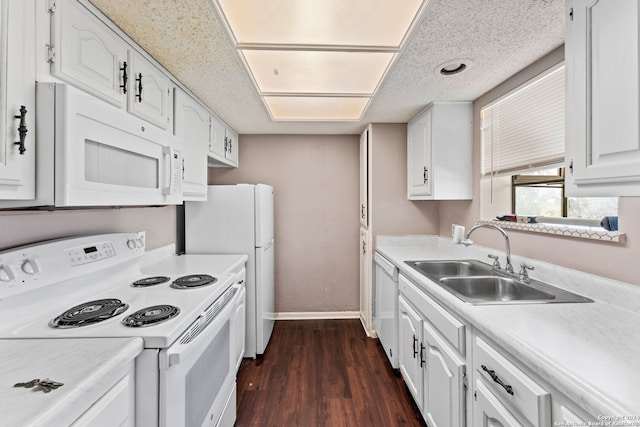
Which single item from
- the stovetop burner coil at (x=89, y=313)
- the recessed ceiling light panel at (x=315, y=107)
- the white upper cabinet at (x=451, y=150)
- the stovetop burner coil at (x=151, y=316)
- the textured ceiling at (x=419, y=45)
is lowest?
the stovetop burner coil at (x=151, y=316)

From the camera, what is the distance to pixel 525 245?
1.69m

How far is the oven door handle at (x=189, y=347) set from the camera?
0.99 m

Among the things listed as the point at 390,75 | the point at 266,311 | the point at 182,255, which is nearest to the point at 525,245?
the point at 390,75

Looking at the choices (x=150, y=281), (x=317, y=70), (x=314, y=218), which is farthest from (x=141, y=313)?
(x=314, y=218)

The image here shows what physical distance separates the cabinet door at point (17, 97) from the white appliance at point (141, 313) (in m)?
0.37

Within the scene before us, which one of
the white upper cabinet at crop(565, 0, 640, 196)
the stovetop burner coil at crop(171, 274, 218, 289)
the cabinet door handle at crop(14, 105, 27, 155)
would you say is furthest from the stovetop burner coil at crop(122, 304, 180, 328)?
the white upper cabinet at crop(565, 0, 640, 196)

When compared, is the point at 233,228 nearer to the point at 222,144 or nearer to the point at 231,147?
the point at 222,144

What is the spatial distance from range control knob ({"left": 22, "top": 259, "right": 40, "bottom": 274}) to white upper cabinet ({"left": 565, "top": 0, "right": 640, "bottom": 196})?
2.03 m

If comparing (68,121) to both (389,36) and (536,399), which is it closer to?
(389,36)

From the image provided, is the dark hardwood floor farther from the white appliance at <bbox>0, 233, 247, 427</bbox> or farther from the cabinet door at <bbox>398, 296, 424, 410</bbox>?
the white appliance at <bbox>0, 233, 247, 427</bbox>

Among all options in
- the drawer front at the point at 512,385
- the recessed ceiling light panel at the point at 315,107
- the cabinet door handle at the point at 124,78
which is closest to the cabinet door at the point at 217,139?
the recessed ceiling light panel at the point at 315,107

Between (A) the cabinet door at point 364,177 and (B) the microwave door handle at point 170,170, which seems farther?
(A) the cabinet door at point 364,177

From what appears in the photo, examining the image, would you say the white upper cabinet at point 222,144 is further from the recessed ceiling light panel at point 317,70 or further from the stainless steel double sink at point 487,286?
the stainless steel double sink at point 487,286

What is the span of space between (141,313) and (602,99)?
182 centimetres
